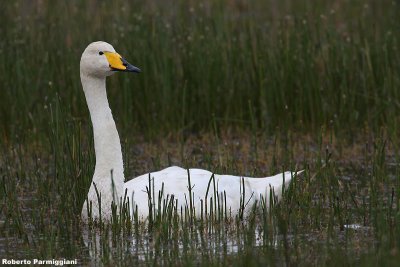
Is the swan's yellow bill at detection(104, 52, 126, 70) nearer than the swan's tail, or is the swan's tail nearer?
the swan's tail

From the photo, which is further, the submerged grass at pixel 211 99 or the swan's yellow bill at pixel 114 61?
the submerged grass at pixel 211 99

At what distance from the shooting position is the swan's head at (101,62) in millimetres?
8688

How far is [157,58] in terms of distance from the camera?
38.5 feet

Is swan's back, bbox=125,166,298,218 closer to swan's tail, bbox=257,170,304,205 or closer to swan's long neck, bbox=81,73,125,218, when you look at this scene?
swan's tail, bbox=257,170,304,205

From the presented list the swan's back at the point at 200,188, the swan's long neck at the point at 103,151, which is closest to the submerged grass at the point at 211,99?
the swan's long neck at the point at 103,151

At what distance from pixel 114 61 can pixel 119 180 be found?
0.99 meters

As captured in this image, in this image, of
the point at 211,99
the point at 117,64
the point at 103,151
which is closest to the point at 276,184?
the point at 103,151

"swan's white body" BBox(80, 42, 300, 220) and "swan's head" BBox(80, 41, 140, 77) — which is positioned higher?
"swan's head" BBox(80, 41, 140, 77)

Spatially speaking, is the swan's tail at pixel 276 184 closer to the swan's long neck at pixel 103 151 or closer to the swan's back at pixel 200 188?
the swan's back at pixel 200 188

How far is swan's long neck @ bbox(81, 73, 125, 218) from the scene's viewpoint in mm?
8336

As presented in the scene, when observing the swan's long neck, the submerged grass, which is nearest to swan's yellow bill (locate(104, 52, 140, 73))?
the swan's long neck

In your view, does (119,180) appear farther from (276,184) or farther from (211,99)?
(211,99)

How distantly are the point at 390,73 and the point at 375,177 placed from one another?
294 cm

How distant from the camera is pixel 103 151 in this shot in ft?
27.9
